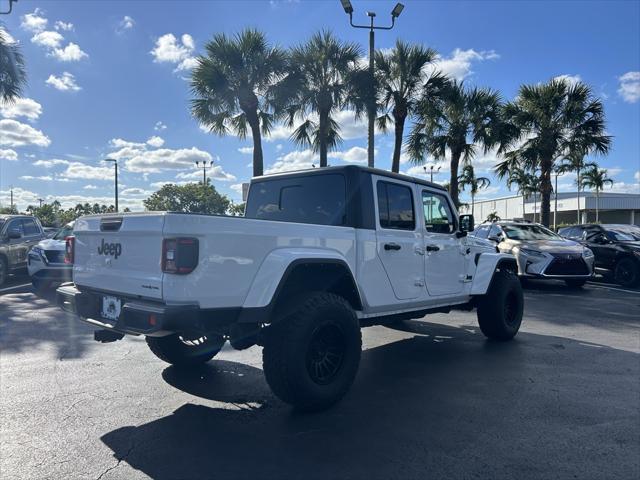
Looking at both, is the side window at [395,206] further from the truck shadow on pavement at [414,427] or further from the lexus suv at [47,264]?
the lexus suv at [47,264]

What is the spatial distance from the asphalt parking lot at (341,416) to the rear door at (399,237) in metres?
0.96

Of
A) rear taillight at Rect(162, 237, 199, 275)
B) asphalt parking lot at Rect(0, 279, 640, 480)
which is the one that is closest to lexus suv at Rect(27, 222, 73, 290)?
asphalt parking lot at Rect(0, 279, 640, 480)

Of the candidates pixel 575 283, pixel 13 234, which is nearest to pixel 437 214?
pixel 575 283

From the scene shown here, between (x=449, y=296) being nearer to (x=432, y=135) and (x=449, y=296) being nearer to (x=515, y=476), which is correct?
(x=515, y=476)

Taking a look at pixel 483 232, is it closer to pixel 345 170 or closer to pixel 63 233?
pixel 345 170

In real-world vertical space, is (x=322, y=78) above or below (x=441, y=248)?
above

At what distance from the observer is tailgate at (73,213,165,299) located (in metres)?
3.32

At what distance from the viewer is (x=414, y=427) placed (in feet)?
11.8

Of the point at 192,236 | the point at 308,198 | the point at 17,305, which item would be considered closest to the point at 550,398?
the point at 308,198

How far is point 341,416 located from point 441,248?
93.4 inches

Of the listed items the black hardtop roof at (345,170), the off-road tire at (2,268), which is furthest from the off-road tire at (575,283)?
the off-road tire at (2,268)

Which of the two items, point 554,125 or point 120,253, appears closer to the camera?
point 120,253

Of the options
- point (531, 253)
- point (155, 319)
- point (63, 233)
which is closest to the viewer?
point (155, 319)

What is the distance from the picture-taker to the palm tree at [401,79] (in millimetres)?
17969
